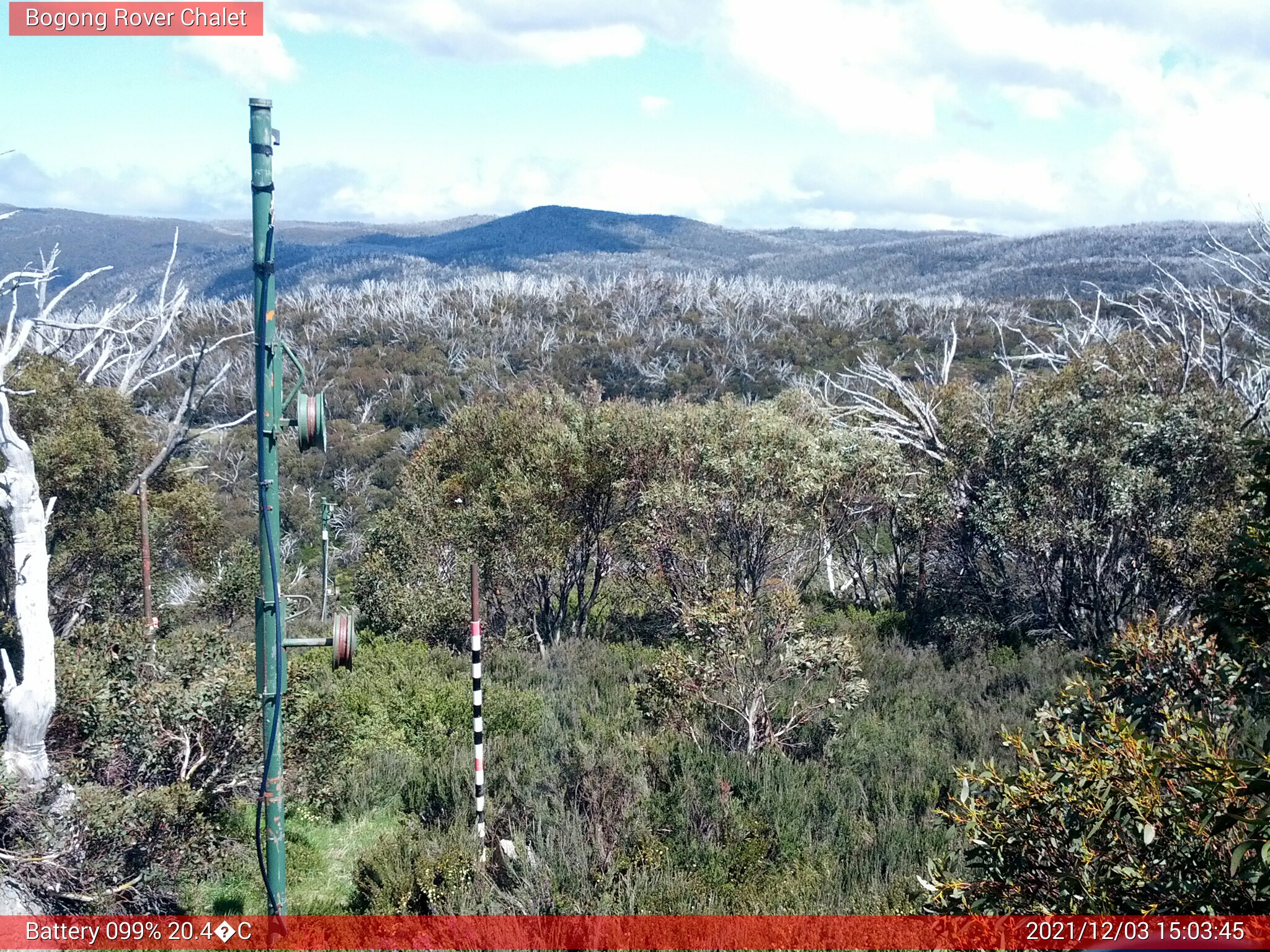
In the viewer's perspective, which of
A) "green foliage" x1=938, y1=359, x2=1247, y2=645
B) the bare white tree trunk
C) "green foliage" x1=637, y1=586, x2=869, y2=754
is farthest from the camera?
"green foliage" x1=938, y1=359, x2=1247, y2=645

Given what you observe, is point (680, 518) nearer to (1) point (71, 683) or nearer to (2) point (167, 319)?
(2) point (167, 319)

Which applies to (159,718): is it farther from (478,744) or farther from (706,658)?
(706,658)

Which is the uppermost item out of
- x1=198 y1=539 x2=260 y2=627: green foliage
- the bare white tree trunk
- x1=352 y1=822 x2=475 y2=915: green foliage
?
the bare white tree trunk

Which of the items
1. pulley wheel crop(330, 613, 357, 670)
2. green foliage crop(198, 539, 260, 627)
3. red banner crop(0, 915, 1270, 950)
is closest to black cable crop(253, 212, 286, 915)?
pulley wheel crop(330, 613, 357, 670)

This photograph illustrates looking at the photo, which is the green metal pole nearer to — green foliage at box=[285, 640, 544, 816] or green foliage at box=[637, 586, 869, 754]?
green foliage at box=[285, 640, 544, 816]

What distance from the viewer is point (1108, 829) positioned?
183 inches

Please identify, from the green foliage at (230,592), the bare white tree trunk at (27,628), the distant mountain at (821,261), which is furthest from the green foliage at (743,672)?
the distant mountain at (821,261)

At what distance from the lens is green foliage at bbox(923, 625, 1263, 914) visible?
4.16 metres

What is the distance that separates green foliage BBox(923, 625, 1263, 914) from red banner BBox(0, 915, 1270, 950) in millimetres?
364

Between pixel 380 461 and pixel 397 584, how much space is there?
25.3 m

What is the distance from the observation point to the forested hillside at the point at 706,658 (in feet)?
17.7

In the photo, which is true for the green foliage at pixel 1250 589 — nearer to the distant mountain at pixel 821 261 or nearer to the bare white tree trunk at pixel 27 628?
the bare white tree trunk at pixel 27 628

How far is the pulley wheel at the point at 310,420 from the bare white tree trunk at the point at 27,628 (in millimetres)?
4535

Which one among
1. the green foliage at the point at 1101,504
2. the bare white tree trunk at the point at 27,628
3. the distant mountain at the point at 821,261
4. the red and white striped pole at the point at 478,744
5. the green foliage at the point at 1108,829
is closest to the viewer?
the green foliage at the point at 1108,829
